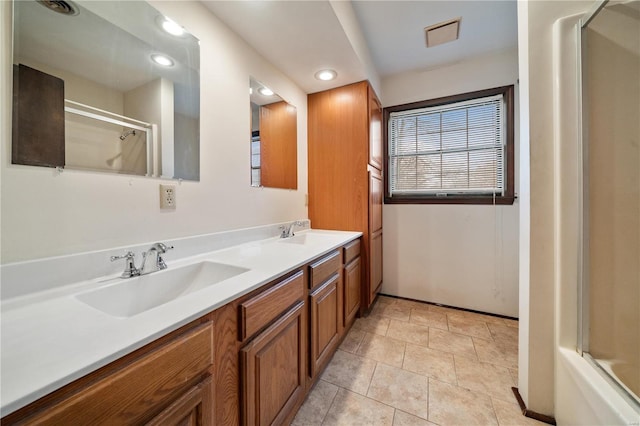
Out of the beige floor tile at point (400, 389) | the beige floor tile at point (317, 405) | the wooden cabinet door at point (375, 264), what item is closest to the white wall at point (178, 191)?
the wooden cabinet door at point (375, 264)

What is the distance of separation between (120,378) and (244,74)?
5.69 feet

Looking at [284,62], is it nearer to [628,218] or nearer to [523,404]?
[628,218]

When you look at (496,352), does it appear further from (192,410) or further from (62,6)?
(62,6)

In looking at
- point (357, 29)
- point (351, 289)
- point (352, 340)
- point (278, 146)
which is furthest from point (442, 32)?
point (352, 340)

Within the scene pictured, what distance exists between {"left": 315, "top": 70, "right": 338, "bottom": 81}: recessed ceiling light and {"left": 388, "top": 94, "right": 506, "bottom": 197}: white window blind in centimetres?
91

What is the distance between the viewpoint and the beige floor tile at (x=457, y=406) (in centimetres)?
121

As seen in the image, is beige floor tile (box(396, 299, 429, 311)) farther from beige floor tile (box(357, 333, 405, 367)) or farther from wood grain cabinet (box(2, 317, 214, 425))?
wood grain cabinet (box(2, 317, 214, 425))

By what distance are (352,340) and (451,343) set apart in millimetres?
769

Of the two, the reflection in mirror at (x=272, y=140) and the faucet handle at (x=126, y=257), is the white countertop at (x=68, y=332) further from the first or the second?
the reflection in mirror at (x=272, y=140)

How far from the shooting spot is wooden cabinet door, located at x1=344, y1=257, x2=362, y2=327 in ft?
6.01

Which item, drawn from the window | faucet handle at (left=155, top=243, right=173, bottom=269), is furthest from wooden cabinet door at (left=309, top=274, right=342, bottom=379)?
the window

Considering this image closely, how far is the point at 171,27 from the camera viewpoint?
3.93ft

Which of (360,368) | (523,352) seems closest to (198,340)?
(360,368)

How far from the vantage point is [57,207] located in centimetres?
83
